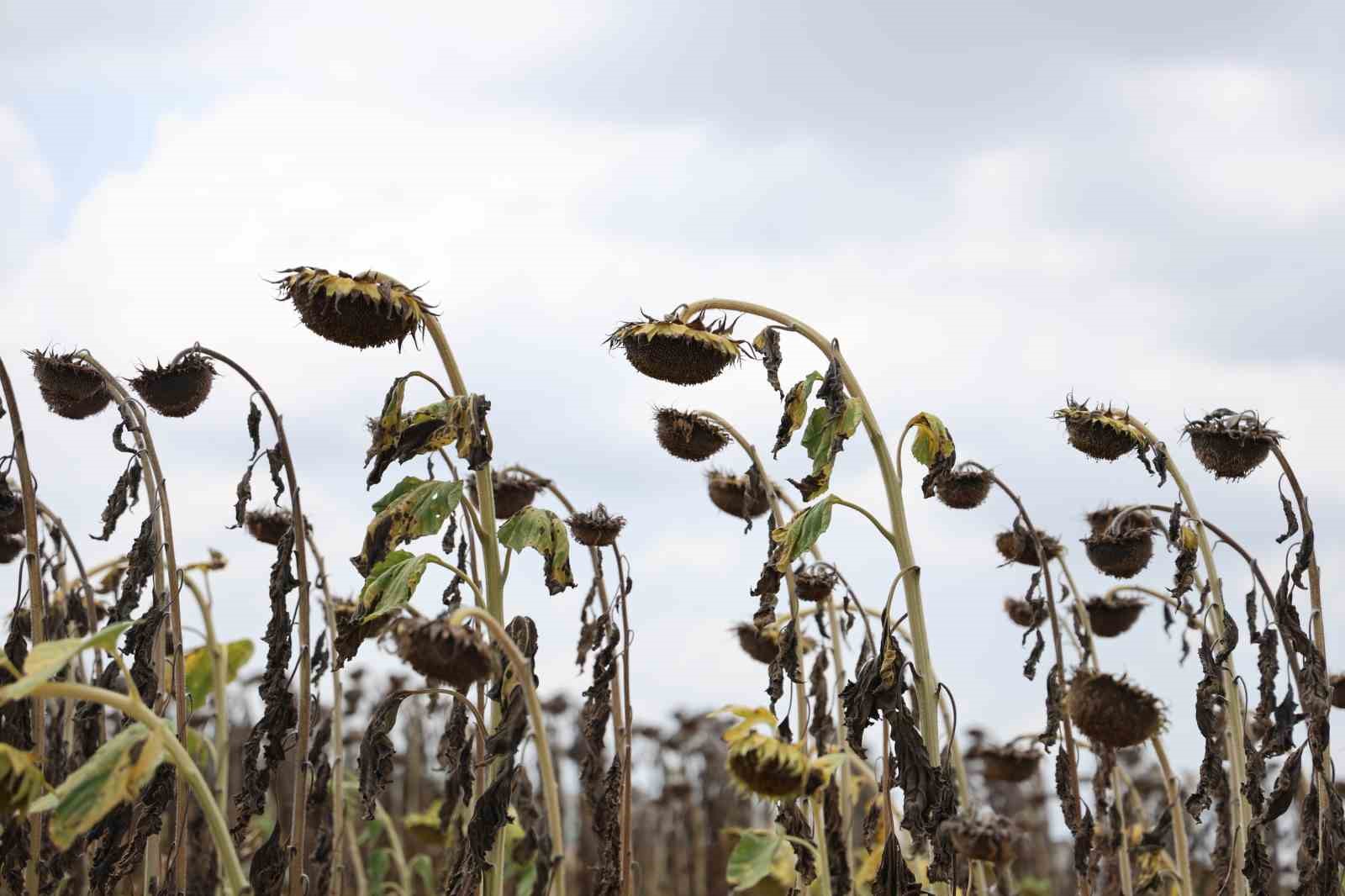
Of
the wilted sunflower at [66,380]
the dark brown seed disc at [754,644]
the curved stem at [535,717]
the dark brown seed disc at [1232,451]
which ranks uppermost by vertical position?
the wilted sunflower at [66,380]

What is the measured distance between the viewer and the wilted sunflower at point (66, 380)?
13.4ft

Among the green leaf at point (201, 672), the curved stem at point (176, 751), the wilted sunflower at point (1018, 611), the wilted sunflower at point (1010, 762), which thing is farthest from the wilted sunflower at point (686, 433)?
the green leaf at point (201, 672)

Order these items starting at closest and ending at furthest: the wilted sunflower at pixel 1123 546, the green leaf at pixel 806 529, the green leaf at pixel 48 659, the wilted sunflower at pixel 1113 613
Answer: the green leaf at pixel 48 659, the green leaf at pixel 806 529, the wilted sunflower at pixel 1123 546, the wilted sunflower at pixel 1113 613

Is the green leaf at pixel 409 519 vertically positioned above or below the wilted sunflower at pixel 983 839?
above

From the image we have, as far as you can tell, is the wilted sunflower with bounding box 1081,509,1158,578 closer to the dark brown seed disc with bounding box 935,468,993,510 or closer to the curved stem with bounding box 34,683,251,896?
the dark brown seed disc with bounding box 935,468,993,510

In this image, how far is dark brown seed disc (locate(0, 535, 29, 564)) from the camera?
16.4 ft

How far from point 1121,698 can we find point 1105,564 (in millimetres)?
769

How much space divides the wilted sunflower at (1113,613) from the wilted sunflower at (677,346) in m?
2.56

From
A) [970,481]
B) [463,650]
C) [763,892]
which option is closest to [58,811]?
[463,650]

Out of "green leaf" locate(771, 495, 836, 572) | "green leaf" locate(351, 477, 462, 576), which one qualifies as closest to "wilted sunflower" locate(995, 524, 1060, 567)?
"green leaf" locate(771, 495, 836, 572)

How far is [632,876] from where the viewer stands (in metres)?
4.62

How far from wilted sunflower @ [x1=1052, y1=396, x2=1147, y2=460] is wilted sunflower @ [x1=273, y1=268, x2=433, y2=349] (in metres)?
2.10

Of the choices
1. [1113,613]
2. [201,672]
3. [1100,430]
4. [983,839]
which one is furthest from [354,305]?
[201,672]

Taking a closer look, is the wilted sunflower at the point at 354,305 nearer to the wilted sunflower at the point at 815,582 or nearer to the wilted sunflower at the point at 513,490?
the wilted sunflower at the point at 513,490
